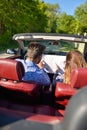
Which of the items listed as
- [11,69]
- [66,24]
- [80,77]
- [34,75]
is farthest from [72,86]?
[66,24]

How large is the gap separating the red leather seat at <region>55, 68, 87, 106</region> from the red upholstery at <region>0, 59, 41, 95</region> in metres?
0.33

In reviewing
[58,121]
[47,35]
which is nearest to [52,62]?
[47,35]

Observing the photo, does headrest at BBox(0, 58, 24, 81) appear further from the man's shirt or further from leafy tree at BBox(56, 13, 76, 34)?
leafy tree at BBox(56, 13, 76, 34)

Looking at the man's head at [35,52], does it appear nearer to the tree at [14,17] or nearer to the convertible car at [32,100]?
the convertible car at [32,100]

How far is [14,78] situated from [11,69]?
15cm

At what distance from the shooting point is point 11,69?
13.6ft

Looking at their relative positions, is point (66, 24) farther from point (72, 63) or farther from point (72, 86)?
point (72, 86)

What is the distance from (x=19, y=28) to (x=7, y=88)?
139 feet

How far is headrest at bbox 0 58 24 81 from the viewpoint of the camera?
4.12 metres

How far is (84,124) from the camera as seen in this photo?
3148mm

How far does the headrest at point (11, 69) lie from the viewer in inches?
162

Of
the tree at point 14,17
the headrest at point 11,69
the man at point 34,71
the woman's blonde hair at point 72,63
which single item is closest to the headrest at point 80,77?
the headrest at point 11,69

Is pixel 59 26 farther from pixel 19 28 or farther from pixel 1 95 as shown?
pixel 1 95

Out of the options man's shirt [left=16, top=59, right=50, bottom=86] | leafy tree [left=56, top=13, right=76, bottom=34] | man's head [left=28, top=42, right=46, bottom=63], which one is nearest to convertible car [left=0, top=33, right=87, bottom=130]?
man's shirt [left=16, top=59, right=50, bottom=86]
